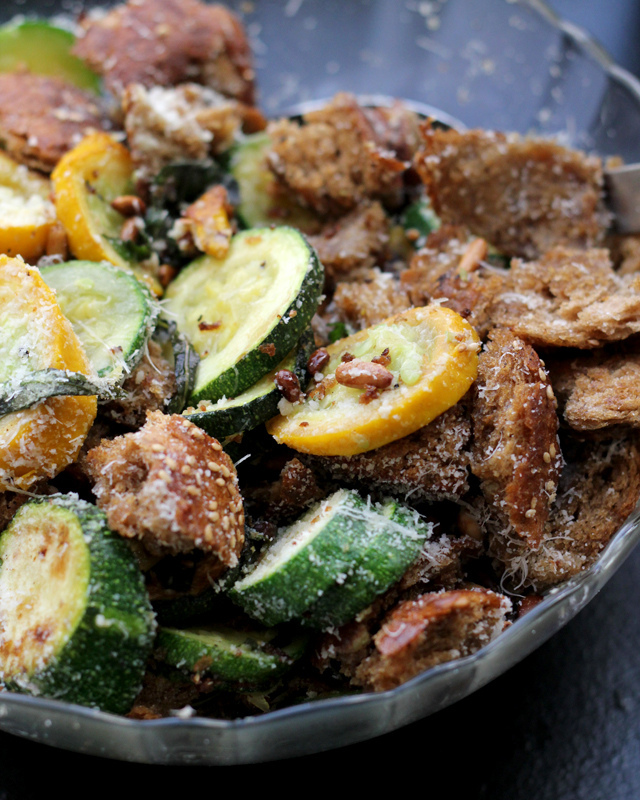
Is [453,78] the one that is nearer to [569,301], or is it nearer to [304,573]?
[569,301]

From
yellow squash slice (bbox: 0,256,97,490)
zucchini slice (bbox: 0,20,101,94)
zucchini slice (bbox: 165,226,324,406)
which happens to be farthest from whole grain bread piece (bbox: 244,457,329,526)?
zucchini slice (bbox: 0,20,101,94)

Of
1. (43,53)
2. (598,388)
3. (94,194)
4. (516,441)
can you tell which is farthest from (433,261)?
(43,53)

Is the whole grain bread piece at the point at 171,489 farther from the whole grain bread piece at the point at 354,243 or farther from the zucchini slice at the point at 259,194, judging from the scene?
the zucchini slice at the point at 259,194

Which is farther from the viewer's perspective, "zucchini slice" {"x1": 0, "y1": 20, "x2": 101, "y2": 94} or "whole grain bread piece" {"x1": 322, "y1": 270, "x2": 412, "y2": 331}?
"zucchini slice" {"x1": 0, "y1": 20, "x2": 101, "y2": 94}

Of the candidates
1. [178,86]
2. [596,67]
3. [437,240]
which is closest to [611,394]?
[437,240]

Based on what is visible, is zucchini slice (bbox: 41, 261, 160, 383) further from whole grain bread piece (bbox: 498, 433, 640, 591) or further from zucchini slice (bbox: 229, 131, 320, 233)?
whole grain bread piece (bbox: 498, 433, 640, 591)

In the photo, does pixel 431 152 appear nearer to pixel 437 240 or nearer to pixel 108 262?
pixel 437 240

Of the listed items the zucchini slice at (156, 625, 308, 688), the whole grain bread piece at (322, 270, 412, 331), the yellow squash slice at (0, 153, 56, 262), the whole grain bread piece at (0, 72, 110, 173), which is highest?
the whole grain bread piece at (0, 72, 110, 173)
